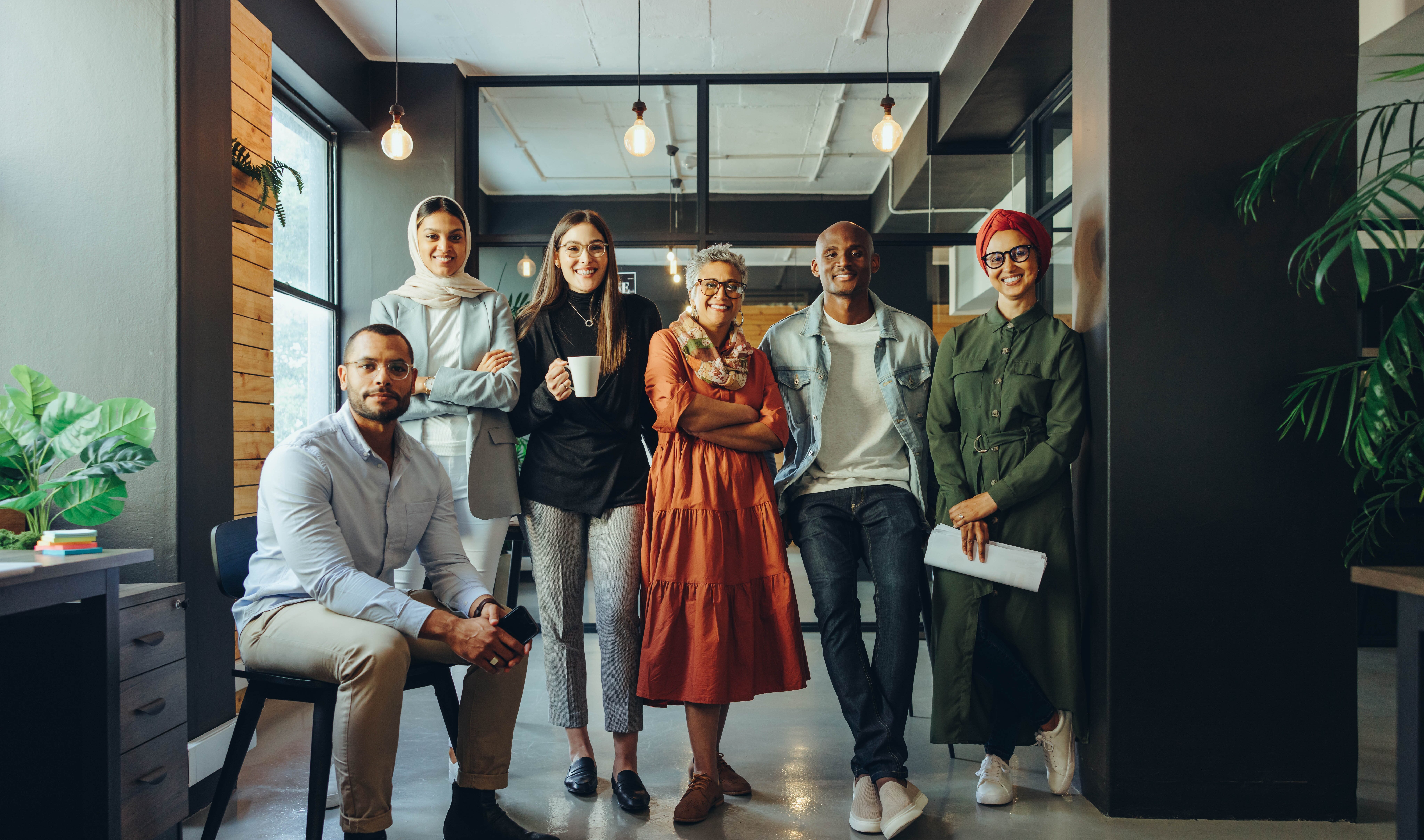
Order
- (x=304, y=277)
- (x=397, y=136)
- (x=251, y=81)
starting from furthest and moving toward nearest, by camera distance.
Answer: (x=304, y=277) → (x=397, y=136) → (x=251, y=81)

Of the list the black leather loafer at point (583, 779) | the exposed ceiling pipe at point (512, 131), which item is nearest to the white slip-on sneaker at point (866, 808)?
the black leather loafer at point (583, 779)

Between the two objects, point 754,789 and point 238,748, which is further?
point 754,789

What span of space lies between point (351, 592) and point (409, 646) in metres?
0.20

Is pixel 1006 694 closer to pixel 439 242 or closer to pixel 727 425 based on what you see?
pixel 727 425

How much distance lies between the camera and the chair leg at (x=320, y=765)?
1735 mm

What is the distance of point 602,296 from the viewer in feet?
7.95

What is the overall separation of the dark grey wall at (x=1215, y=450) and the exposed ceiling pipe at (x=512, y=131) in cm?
368

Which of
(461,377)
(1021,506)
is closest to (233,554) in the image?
(461,377)

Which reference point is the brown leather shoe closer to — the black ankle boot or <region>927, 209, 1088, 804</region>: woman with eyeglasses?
the black ankle boot

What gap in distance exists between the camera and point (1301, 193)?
224 cm

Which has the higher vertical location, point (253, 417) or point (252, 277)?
point (252, 277)

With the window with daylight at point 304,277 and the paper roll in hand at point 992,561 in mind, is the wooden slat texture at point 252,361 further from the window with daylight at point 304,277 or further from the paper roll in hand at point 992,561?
the paper roll in hand at point 992,561

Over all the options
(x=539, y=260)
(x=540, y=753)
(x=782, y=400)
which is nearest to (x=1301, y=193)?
(x=782, y=400)

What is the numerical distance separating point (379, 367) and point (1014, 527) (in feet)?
5.61
